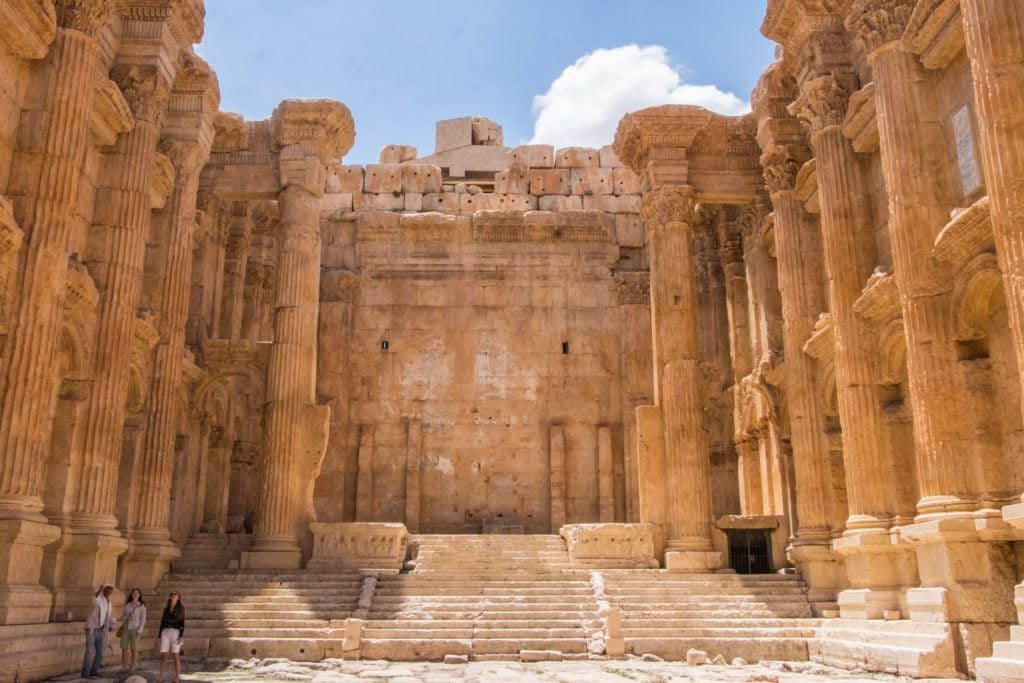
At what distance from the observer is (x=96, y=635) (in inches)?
450

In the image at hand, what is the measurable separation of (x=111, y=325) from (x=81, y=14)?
183 inches

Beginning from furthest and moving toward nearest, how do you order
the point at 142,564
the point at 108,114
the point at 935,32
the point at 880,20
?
the point at 142,564 → the point at 108,114 → the point at 880,20 → the point at 935,32

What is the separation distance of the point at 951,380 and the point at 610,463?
13413 mm

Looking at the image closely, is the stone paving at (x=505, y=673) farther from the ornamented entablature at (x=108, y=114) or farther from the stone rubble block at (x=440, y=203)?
the stone rubble block at (x=440, y=203)

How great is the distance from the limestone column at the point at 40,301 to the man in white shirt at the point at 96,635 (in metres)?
0.79

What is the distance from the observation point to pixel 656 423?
751 inches

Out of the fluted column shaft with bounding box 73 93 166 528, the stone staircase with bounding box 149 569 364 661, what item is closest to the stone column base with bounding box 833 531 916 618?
the stone staircase with bounding box 149 569 364 661

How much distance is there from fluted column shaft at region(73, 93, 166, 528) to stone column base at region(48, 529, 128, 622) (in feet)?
1.13

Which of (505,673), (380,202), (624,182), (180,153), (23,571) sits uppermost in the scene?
(624,182)

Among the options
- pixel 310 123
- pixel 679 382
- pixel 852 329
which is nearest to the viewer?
pixel 852 329

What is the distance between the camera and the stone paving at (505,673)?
10992 millimetres

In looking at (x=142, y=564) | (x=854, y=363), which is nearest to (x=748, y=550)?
(x=854, y=363)

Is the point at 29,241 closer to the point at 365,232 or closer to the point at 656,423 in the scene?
the point at 656,423

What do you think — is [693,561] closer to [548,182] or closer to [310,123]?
[310,123]
